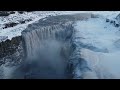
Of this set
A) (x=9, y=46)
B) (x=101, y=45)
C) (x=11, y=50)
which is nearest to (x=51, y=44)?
(x=11, y=50)

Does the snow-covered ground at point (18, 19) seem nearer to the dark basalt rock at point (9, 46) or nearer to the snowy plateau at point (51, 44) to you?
the snowy plateau at point (51, 44)

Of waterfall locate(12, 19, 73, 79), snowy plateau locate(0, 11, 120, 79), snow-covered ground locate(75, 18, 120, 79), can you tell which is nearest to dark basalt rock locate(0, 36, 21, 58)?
snowy plateau locate(0, 11, 120, 79)

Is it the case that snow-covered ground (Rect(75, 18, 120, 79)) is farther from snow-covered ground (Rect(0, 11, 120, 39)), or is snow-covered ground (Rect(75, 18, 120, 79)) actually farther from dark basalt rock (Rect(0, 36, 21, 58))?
dark basalt rock (Rect(0, 36, 21, 58))

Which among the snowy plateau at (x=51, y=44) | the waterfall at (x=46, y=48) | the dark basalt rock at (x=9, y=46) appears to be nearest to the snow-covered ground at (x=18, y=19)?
the snowy plateau at (x=51, y=44)

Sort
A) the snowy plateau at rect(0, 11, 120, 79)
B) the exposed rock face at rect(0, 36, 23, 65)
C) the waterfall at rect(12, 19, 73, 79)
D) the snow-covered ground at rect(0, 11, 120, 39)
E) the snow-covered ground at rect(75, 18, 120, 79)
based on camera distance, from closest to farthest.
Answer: the snow-covered ground at rect(75, 18, 120, 79), the snowy plateau at rect(0, 11, 120, 79), the waterfall at rect(12, 19, 73, 79), the exposed rock face at rect(0, 36, 23, 65), the snow-covered ground at rect(0, 11, 120, 39)

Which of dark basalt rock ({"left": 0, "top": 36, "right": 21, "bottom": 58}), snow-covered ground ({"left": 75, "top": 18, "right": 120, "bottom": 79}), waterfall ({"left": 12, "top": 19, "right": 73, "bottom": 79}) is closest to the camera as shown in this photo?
snow-covered ground ({"left": 75, "top": 18, "right": 120, "bottom": 79})

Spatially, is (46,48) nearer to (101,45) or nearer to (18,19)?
(101,45)

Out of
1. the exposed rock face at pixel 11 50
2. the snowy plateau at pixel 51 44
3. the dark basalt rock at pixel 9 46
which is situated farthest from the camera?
the dark basalt rock at pixel 9 46

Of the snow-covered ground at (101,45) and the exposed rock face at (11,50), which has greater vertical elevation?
the snow-covered ground at (101,45)
